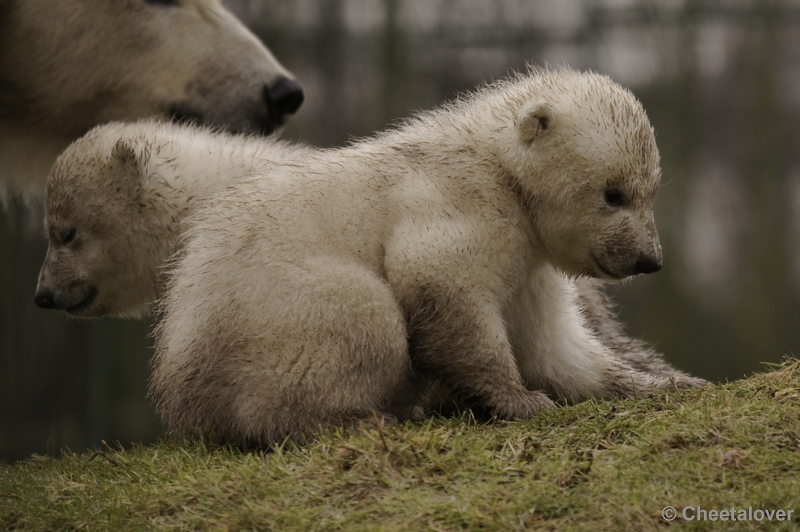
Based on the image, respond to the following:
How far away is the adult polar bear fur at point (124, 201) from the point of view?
14.8 ft

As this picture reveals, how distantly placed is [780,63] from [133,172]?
706cm

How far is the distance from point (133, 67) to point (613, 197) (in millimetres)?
3237

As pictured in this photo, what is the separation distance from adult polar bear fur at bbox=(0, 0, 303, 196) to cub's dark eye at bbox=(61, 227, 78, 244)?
1.07 metres

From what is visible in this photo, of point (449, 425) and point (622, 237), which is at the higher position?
point (622, 237)

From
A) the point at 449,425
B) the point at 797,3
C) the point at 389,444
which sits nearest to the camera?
the point at 389,444

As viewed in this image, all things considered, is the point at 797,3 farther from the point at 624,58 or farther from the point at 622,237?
the point at 622,237

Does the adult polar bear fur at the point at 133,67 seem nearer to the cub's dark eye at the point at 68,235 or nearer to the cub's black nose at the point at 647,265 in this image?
the cub's dark eye at the point at 68,235

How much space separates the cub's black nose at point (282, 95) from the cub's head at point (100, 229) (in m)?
0.98

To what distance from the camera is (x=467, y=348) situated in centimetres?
335

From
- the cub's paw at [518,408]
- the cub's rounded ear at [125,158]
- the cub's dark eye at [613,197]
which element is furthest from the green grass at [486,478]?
the cub's rounded ear at [125,158]

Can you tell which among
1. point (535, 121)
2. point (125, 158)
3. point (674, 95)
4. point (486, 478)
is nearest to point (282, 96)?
point (125, 158)

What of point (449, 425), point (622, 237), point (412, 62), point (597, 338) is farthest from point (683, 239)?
point (449, 425)

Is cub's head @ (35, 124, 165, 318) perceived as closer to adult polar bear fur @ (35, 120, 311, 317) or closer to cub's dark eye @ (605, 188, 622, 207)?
adult polar bear fur @ (35, 120, 311, 317)

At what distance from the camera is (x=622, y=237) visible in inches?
140
